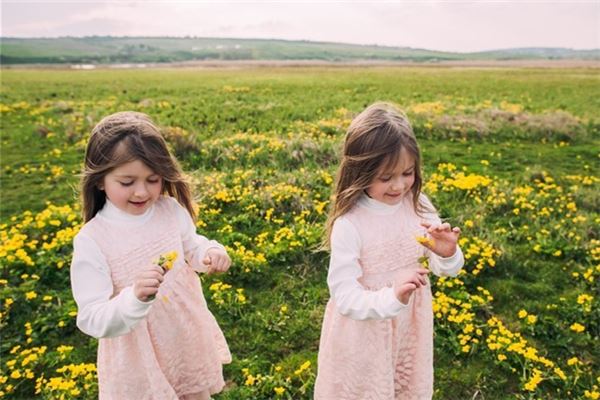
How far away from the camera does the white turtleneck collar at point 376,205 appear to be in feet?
8.71

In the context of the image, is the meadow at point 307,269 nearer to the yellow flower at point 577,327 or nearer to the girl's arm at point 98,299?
the yellow flower at point 577,327

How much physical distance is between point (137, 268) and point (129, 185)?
449 millimetres

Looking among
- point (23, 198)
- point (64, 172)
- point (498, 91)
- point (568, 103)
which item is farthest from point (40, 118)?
point (498, 91)

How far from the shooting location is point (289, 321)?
477 centimetres

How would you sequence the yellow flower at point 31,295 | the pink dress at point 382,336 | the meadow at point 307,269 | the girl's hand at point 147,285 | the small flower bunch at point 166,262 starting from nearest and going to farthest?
the girl's hand at point 147,285
the small flower bunch at point 166,262
the pink dress at point 382,336
the meadow at point 307,269
the yellow flower at point 31,295

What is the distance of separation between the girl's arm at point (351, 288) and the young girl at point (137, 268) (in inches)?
25.6

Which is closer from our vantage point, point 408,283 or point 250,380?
point 408,283

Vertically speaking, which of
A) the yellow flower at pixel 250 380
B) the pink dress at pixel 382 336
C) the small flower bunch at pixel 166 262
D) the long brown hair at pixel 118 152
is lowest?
the yellow flower at pixel 250 380

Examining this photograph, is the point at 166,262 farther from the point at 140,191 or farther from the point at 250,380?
the point at 250,380

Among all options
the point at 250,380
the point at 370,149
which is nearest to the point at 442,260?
the point at 370,149

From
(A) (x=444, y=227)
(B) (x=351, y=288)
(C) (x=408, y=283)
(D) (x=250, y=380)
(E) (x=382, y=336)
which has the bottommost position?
(D) (x=250, y=380)

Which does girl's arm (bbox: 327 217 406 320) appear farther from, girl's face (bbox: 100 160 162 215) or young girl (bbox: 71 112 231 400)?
girl's face (bbox: 100 160 162 215)

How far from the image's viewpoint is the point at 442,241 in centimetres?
254

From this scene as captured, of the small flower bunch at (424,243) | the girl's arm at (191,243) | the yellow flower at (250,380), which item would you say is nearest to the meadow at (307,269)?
the yellow flower at (250,380)
